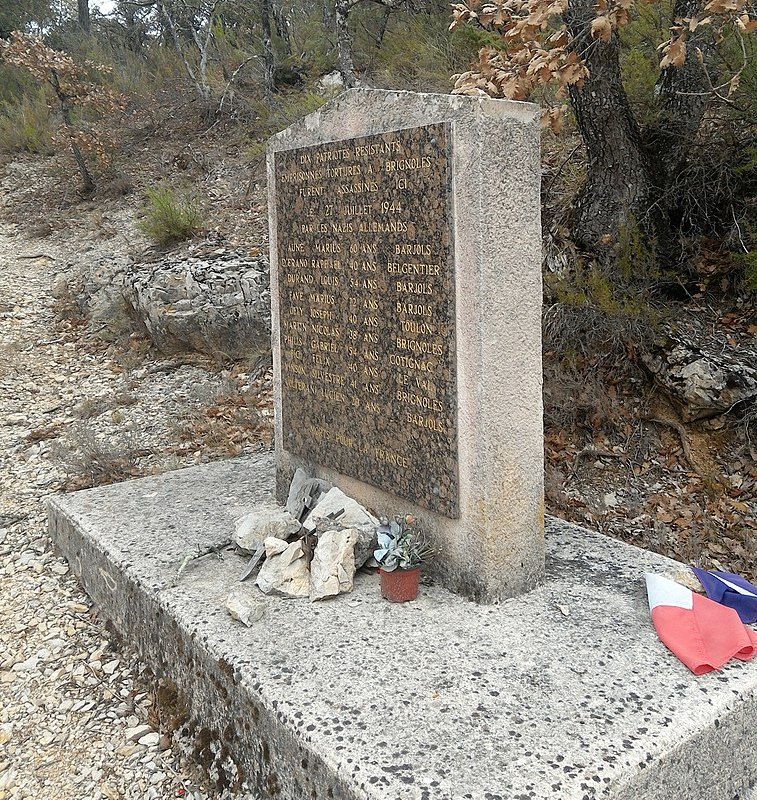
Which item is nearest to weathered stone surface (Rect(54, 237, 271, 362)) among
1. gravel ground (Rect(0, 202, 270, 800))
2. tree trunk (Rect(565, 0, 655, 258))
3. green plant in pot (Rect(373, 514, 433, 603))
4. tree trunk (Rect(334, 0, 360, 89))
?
gravel ground (Rect(0, 202, 270, 800))

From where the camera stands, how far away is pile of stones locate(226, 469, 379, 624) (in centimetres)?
284

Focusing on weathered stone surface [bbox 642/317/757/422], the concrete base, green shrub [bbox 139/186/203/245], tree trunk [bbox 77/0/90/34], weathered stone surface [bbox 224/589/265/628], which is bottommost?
the concrete base

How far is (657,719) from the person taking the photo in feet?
6.71

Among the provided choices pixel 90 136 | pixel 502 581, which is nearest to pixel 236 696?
pixel 502 581

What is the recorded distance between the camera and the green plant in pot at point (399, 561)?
108 inches

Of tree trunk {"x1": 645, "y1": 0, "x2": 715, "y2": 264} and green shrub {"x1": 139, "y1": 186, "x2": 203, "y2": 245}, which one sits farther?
green shrub {"x1": 139, "y1": 186, "x2": 203, "y2": 245}

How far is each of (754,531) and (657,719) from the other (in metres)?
2.79

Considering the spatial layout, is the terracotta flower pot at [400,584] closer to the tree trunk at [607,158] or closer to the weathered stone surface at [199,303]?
the tree trunk at [607,158]

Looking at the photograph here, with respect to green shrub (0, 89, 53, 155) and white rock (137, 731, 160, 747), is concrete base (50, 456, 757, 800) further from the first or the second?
green shrub (0, 89, 53, 155)

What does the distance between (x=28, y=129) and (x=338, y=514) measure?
11.4 m

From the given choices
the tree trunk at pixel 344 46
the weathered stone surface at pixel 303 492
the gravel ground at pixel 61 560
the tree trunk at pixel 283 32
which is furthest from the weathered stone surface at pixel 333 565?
the tree trunk at pixel 283 32

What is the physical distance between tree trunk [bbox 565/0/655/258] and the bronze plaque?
294cm

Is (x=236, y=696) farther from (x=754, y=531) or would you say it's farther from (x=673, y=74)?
(x=673, y=74)

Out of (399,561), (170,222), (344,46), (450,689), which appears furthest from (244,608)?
(344,46)
